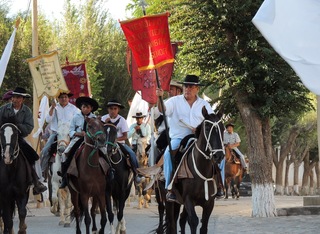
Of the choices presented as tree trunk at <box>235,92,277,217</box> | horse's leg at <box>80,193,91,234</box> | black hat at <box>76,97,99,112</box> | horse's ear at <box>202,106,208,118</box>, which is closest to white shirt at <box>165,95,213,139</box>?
horse's ear at <box>202,106,208,118</box>

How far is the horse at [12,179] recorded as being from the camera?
1828 centimetres

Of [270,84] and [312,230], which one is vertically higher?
[270,84]

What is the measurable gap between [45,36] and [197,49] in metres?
19.7

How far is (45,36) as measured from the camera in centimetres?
4525

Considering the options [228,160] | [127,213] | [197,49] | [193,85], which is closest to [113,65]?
[228,160]

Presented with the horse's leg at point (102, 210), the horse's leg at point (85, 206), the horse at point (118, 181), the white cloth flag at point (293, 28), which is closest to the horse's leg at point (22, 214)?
the horse's leg at point (85, 206)

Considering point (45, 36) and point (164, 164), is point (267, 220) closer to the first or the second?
point (164, 164)

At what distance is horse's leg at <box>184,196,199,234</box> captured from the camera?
643 inches

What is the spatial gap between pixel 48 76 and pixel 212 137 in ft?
34.7

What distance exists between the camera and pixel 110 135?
66.0ft

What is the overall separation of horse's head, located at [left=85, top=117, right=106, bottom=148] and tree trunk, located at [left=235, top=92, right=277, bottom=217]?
25.9 feet

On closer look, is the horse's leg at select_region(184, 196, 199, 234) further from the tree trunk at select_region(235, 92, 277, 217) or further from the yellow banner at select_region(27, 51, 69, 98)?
the tree trunk at select_region(235, 92, 277, 217)

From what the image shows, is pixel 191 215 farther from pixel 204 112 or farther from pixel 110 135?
pixel 110 135

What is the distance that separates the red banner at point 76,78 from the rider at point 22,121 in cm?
1108
